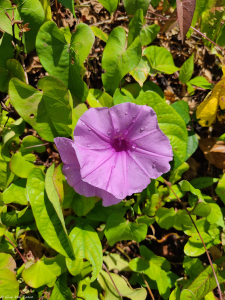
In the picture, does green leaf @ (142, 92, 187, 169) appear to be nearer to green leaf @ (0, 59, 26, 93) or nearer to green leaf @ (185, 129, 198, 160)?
green leaf @ (185, 129, 198, 160)

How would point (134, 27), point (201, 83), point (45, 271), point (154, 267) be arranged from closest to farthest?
point (45, 271), point (134, 27), point (154, 267), point (201, 83)

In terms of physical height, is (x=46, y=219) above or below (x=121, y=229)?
above

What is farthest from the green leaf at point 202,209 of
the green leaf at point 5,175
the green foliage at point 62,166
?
the green leaf at point 5,175

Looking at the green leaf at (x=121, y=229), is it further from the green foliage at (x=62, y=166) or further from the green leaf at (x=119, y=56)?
the green leaf at (x=119, y=56)

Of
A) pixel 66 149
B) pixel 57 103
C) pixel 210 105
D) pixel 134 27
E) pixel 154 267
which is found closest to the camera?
pixel 66 149

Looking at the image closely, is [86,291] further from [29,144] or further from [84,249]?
[29,144]

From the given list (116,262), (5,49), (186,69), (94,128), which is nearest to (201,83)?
(186,69)
